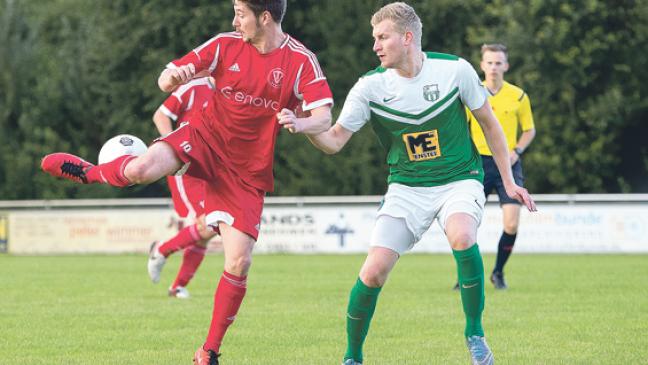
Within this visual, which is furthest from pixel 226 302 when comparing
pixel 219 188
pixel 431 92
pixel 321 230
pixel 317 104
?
pixel 321 230

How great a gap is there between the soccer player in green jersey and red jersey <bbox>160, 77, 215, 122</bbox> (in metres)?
4.99

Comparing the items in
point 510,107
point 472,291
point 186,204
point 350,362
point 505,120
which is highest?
point 472,291

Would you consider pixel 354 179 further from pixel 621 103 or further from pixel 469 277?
pixel 469 277

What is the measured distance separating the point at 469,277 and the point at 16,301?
6.50 metres

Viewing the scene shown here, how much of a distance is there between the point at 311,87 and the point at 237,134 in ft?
1.78

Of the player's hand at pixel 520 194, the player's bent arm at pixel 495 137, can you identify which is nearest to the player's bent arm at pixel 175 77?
the player's bent arm at pixel 495 137

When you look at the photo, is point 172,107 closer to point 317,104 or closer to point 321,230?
point 317,104

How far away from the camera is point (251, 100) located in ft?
23.5

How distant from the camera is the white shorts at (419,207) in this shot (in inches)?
274

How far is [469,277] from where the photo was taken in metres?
6.98

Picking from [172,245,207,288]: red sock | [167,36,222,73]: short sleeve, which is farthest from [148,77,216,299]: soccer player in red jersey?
[167,36,222,73]: short sleeve

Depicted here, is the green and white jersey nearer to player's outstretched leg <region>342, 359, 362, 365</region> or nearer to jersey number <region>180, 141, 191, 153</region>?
jersey number <region>180, 141, 191, 153</region>

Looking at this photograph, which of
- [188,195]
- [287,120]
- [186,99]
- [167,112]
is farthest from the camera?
[188,195]

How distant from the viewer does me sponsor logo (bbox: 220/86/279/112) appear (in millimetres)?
7164
